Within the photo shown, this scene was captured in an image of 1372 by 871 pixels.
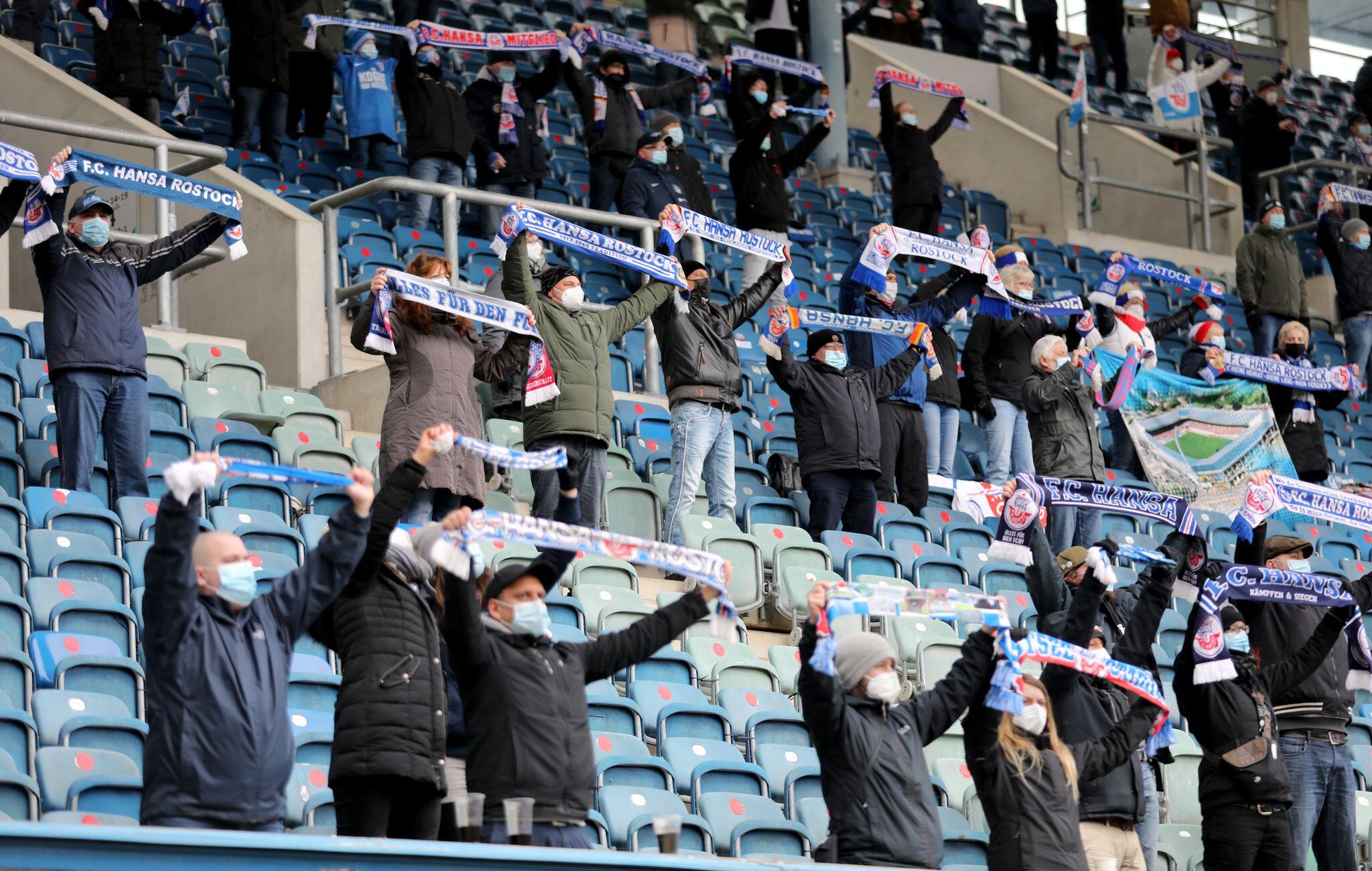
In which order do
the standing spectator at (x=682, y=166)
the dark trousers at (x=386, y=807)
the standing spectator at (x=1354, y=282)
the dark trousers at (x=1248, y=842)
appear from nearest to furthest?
the dark trousers at (x=386, y=807), the dark trousers at (x=1248, y=842), the standing spectator at (x=682, y=166), the standing spectator at (x=1354, y=282)

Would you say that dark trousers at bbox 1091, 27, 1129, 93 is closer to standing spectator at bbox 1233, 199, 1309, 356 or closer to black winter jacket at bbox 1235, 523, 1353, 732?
standing spectator at bbox 1233, 199, 1309, 356

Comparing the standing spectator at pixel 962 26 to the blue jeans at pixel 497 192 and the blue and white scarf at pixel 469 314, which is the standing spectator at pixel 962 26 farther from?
the blue and white scarf at pixel 469 314

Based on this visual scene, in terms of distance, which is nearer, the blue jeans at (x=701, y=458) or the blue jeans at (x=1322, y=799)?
the blue jeans at (x=1322, y=799)

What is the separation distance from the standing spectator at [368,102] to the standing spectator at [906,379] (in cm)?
398

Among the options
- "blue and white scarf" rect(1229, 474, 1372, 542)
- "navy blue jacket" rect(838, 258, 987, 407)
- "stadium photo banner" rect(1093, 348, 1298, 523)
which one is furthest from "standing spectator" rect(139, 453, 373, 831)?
"stadium photo banner" rect(1093, 348, 1298, 523)

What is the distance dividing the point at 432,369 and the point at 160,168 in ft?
9.27

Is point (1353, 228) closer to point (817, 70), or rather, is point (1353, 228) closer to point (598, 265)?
point (817, 70)

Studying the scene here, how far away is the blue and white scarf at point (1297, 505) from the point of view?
9086 mm

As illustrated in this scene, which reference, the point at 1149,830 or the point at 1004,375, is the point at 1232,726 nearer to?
the point at 1149,830

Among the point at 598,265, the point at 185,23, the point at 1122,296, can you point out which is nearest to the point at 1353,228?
the point at 1122,296

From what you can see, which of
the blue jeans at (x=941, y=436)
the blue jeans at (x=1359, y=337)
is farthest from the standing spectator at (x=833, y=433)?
the blue jeans at (x=1359, y=337)

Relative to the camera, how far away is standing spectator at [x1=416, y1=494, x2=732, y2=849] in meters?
5.66

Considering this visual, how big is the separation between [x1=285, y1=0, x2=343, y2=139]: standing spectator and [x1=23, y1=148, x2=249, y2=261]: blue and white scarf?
14.2 ft

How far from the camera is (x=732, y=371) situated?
10.0m
